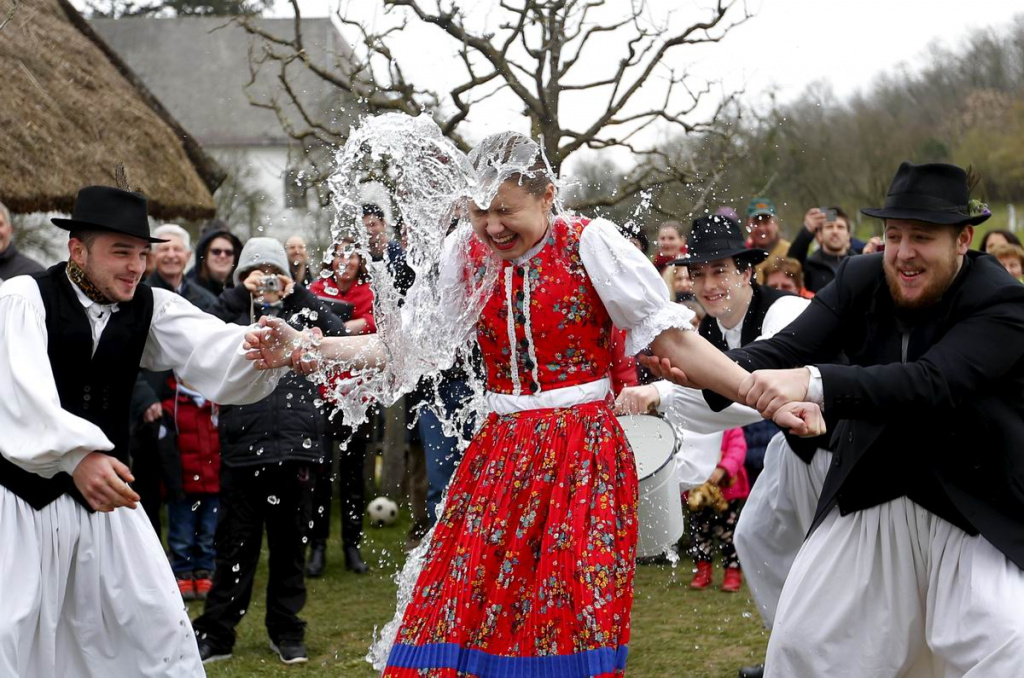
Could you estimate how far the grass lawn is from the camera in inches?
242

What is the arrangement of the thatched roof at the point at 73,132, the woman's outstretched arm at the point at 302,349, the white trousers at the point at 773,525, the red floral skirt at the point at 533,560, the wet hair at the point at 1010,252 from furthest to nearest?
the thatched roof at the point at 73,132
the wet hair at the point at 1010,252
the white trousers at the point at 773,525
the woman's outstretched arm at the point at 302,349
the red floral skirt at the point at 533,560

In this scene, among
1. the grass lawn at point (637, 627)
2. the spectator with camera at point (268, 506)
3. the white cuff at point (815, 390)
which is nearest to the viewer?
the white cuff at point (815, 390)

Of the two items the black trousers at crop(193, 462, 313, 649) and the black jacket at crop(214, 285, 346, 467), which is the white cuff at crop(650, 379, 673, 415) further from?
the black trousers at crop(193, 462, 313, 649)

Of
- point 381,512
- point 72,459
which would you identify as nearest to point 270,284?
point 72,459

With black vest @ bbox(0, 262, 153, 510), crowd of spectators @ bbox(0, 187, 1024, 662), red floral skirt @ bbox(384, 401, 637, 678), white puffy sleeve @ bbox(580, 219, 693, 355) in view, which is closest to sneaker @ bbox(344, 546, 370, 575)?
crowd of spectators @ bbox(0, 187, 1024, 662)

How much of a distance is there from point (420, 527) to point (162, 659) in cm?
488

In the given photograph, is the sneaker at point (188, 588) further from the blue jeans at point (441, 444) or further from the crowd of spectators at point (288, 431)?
the blue jeans at point (441, 444)

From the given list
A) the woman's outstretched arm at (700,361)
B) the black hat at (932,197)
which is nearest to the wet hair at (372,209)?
the woman's outstretched arm at (700,361)

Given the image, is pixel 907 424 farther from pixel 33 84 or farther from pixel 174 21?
pixel 174 21

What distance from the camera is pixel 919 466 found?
3793mm

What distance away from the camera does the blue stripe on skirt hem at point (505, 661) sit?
382 centimetres

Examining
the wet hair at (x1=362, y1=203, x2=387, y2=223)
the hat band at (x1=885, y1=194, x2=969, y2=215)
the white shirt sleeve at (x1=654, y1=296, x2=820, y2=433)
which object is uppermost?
the wet hair at (x1=362, y1=203, x2=387, y2=223)

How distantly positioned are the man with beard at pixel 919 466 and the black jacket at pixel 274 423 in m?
3.23

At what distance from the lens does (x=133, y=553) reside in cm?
432
